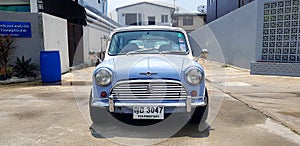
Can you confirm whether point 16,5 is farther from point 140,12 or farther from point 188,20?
point 188,20

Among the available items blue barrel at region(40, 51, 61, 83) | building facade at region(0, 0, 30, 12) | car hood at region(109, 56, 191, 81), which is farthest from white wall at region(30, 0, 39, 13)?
car hood at region(109, 56, 191, 81)

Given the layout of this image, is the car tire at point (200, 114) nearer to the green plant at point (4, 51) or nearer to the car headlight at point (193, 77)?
the car headlight at point (193, 77)

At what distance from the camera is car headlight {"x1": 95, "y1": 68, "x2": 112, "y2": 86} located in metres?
3.27

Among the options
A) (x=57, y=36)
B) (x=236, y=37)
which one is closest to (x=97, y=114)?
(x=57, y=36)

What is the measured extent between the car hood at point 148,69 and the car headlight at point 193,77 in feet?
0.31

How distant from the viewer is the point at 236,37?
472 inches

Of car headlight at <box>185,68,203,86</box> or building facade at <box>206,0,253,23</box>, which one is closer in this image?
car headlight at <box>185,68,203,86</box>

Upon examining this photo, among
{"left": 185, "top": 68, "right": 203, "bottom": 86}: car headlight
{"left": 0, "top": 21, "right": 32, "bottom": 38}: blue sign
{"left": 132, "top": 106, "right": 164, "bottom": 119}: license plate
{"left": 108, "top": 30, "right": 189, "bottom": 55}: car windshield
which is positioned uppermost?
{"left": 0, "top": 21, "right": 32, "bottom": 38}: blue sign

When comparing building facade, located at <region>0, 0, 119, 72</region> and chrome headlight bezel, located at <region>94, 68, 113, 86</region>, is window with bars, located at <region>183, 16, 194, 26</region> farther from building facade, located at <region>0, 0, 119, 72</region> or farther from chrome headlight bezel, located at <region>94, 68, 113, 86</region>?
chrome headlight bezel, located at <region>94, 68, 113, 86</region>

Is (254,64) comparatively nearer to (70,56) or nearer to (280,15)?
(280,15)

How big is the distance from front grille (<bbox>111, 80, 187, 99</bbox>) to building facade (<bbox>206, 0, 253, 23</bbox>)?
12628 millimetres

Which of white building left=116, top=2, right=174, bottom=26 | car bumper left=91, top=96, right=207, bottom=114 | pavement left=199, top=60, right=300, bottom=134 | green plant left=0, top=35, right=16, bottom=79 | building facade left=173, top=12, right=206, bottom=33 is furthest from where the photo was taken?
building facade left=173, top=12, right=206, bottom=33

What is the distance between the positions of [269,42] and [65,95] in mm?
7399

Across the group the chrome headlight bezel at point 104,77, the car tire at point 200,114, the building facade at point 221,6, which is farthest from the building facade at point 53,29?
the building facade at point 221,6
